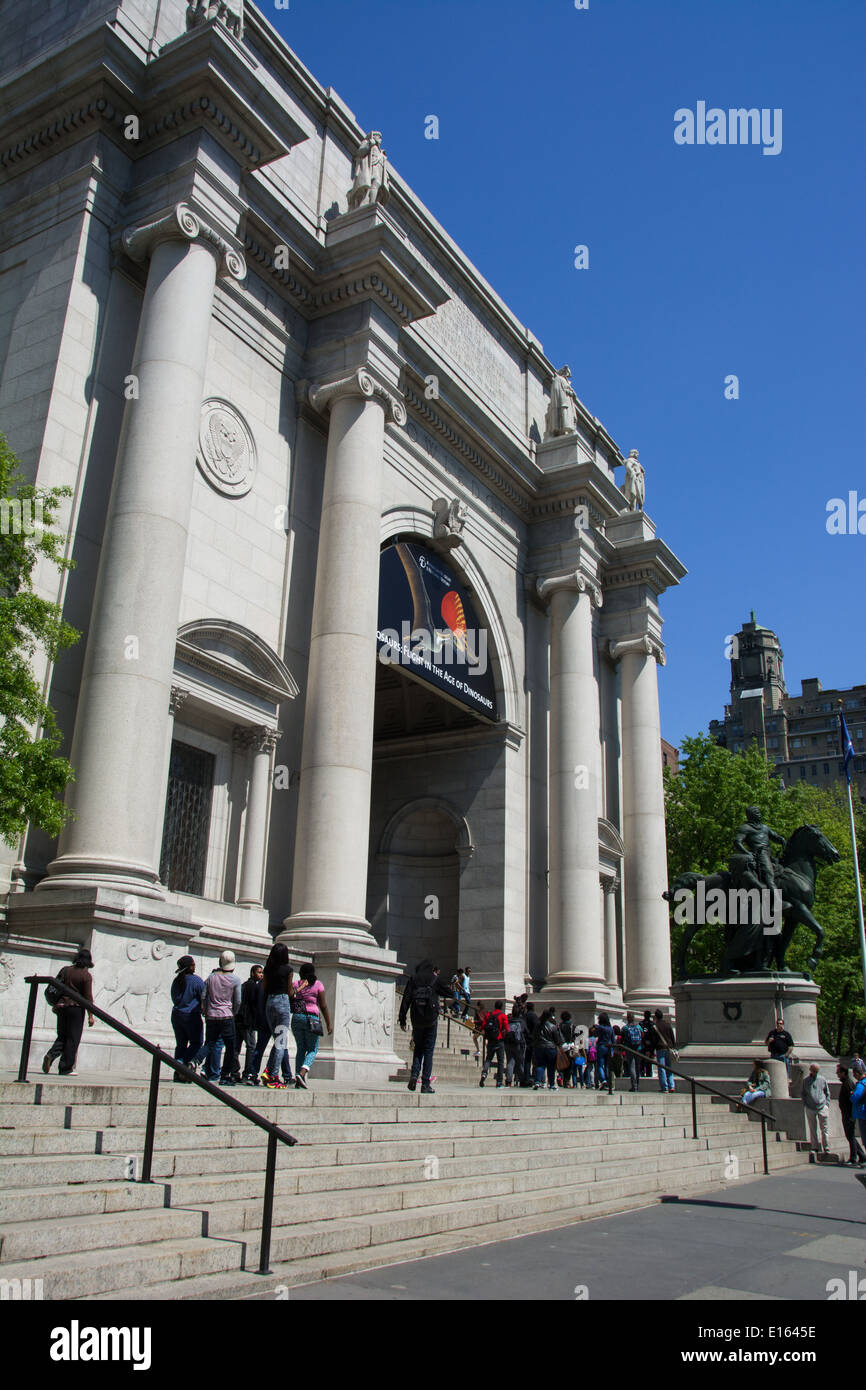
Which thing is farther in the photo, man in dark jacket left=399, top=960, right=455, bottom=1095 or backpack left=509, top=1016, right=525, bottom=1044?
backpack left=509, top=1016, right=525, bottom=1044

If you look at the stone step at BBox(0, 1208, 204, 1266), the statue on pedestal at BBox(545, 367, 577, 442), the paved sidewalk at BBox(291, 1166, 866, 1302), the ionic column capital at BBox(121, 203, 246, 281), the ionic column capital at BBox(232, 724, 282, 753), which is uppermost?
the statue on pedestal at BBox(545, 367, 577, 442)

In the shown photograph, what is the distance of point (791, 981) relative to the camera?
78.6 ft

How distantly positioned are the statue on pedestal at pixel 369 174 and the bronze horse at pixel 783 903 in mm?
16812

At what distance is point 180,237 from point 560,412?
18.0 meters

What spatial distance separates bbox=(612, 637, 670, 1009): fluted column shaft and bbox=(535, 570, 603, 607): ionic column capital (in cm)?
425

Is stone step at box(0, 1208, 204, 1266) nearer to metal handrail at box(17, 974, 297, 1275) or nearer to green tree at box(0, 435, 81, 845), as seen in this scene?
metal handrail at box(17, 974, 297, 1275)

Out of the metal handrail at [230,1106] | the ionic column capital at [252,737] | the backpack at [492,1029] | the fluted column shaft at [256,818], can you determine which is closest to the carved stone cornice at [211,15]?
the ionic column capital at [252,737]

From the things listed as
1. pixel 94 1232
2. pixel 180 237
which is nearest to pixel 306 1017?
pixel 94 1232

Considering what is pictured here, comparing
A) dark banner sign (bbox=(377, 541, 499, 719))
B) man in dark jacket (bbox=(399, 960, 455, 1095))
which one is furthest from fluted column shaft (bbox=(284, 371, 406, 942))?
man in dark jacket (bbox=(399, 960, 455, 1095))

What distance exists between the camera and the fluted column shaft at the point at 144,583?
15.1 metres

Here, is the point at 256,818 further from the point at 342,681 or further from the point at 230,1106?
the point at 230,1106

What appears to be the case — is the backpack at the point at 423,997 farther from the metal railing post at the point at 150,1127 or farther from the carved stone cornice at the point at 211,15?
the carved stone cornice at the point at 211,15

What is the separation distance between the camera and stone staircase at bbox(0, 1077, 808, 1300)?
6523 millimetres

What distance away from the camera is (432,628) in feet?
84.4
